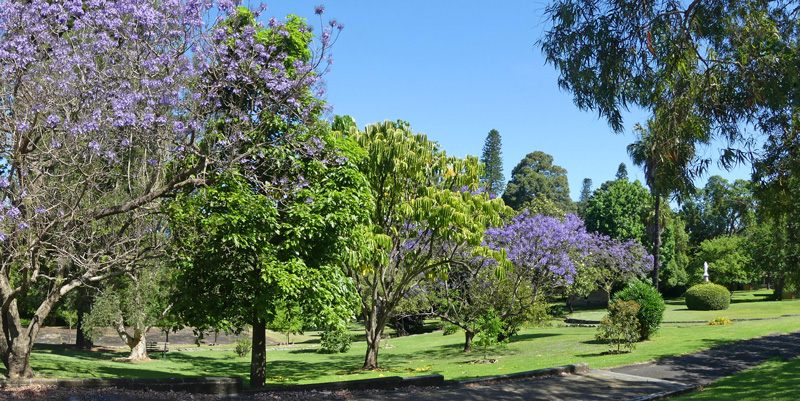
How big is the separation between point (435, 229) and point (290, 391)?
8534 millimetres

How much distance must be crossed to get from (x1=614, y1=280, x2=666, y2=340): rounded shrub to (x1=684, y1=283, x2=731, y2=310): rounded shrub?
1854 cm

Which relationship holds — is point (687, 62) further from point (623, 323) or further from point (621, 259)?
point (621, 259)

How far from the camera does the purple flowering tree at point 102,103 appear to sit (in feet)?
33.9

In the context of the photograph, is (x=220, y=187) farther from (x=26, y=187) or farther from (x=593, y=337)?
(x=593, y=337)

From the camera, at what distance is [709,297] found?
125 feet

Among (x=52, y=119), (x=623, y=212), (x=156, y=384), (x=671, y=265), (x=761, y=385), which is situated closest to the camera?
(x=52, y=119)

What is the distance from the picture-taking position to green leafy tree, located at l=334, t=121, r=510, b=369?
699 inches

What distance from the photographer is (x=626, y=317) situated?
806 inches

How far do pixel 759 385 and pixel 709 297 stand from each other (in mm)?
28895

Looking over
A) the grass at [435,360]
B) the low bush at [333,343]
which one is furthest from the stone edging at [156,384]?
the low bush at [333,343]

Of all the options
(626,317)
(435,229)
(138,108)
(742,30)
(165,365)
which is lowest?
(165,365)

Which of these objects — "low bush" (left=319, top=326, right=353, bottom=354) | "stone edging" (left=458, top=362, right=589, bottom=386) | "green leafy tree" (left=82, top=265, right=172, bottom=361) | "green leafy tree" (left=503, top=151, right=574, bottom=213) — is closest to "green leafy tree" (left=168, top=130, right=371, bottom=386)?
"stone edging" (left=458, top=362, right=589, bottom=386)

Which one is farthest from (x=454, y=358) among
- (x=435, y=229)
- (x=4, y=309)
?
(x=4, y=309)

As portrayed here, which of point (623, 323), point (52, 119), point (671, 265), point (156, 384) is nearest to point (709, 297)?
point (671, 265)
